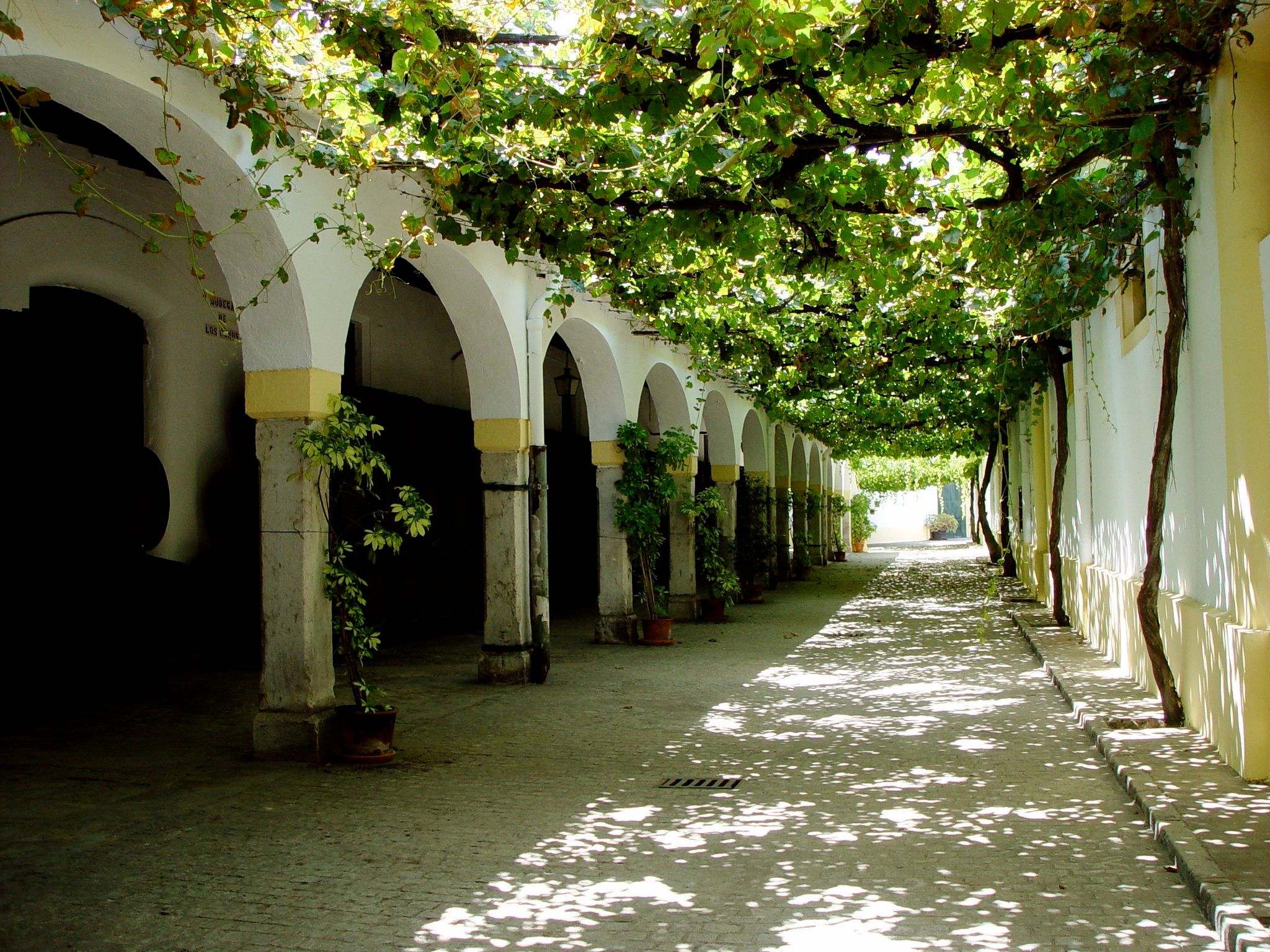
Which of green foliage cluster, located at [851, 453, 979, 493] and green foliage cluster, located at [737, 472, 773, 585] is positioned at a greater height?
green foliage cluster, located at [851, 453, 979, 493]

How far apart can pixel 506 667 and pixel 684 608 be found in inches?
276

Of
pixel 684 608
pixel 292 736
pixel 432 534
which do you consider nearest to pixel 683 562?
pixel 684 608

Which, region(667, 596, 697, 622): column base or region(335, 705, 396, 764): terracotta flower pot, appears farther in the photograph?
region(667, 596, 697, 622): column base

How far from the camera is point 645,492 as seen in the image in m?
14.2

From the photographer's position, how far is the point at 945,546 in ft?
170

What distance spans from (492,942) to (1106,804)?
344 centimetres

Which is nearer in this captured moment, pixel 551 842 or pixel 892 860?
pixel 892 860

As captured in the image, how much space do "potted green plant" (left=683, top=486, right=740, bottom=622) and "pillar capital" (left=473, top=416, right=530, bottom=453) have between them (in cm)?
591

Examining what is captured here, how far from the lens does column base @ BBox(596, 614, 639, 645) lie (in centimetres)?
1445

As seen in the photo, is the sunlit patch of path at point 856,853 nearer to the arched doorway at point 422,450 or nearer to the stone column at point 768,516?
the arched doorway at point 422,450

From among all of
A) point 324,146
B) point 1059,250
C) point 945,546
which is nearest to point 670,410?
point 1059,250

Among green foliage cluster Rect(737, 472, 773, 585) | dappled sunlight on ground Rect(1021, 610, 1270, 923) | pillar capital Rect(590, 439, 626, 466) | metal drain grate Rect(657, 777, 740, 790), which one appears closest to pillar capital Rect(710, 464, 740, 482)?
green foliage cluster Rect(737, 472, 773, 585)

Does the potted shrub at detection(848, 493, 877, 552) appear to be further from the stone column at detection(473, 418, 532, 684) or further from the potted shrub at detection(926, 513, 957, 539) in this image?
the stone column at detection(473, 418, 532, 684)

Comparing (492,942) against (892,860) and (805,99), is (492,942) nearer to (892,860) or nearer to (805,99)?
(892,860)
